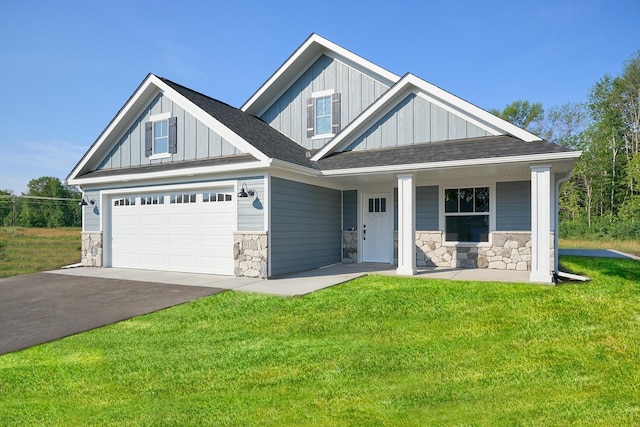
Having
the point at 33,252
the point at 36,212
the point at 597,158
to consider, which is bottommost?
the point at 33,252

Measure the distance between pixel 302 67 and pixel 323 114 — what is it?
188cm

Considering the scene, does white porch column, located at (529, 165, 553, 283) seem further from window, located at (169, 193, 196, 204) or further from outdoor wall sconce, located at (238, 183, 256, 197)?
window, located at (169, 193, 196, 204)

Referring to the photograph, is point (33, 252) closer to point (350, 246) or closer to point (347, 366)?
point (350, 246)

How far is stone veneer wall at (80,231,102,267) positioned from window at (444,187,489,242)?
35.6ft

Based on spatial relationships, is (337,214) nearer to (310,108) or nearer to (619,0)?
(310,108)

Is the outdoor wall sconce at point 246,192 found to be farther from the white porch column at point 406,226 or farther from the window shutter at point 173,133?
the white porch column at point 406,226

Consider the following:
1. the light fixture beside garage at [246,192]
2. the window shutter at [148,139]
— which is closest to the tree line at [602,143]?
the light fixture beside garage at [246,192]

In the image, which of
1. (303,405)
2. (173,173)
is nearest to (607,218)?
(173,173)

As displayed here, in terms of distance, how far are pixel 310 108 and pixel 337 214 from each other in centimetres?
386

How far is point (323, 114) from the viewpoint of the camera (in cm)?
1315

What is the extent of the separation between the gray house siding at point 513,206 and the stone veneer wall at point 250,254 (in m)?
6.34

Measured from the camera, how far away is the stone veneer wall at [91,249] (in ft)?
40.7

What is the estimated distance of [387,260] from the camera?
12.0m

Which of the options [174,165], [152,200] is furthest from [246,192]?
[152,200]
